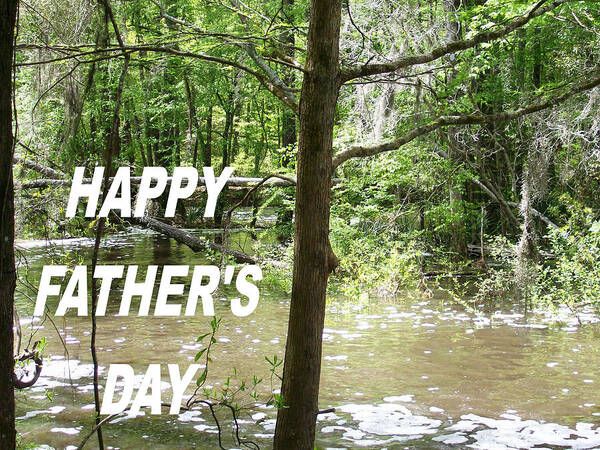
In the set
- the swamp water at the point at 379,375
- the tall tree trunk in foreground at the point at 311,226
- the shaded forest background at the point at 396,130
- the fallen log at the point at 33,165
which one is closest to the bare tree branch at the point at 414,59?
the shaded forest background at the point at 396,130

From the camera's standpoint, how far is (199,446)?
19.9ft

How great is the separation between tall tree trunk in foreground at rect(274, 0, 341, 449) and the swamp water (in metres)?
0.74

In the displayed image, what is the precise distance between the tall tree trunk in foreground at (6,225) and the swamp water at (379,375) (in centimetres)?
177

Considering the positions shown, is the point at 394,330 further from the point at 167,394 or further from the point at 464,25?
the point at 464,25

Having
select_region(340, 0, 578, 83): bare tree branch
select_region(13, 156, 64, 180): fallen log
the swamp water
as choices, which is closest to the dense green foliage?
select_region(13, 156, 64, 180): fallen log

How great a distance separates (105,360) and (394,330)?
4.86 m

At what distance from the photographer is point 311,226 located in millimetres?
4812

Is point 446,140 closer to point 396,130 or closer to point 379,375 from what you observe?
point 396,130

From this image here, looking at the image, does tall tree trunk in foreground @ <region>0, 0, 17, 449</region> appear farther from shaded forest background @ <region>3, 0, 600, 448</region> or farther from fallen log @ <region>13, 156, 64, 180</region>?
fallen log @ <region>13, 156, 64, 180</region>

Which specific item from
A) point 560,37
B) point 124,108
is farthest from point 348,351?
point 124,108

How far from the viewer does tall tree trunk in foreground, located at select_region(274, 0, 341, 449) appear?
15.8ft

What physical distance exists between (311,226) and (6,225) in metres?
2.15

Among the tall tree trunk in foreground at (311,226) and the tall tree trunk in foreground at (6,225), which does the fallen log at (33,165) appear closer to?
the tall tree trunk in foreground at (6,225)

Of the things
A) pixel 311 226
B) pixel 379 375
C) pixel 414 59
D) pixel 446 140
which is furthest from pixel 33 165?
pixel 446 140
